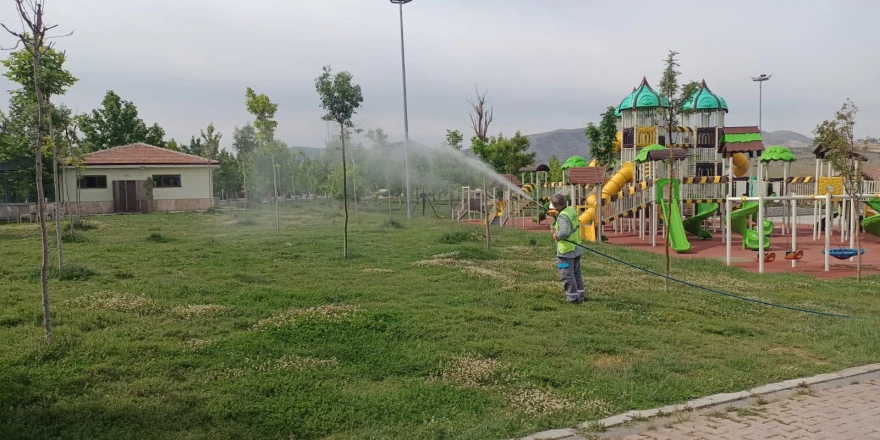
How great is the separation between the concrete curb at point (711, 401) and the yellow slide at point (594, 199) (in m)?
18.6

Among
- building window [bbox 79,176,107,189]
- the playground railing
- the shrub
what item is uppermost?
building window [bbox 79,176,107,189]

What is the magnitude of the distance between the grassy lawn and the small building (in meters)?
25.1

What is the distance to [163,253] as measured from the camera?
15.9 meters

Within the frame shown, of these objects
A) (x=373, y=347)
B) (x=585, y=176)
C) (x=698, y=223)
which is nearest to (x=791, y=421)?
(x=373, y=347)

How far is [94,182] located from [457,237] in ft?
89.4

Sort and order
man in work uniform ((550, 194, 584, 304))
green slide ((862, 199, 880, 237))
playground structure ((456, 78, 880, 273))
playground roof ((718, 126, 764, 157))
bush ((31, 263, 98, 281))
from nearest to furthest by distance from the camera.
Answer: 1. man in work uniform ((550, 194, 584, 304))
2. bush ((31, 263, 98, 281))
3. playground structure ((456, 78, 880, 273))
4. green slide ((862, 199, 880, 237))
5. playground roof ((718, 126, 764, 157))

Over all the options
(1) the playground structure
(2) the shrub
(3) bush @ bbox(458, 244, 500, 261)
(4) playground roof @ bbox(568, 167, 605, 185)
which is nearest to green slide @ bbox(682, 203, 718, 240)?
(1) the playground structure

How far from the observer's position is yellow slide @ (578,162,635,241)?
26.5 metres

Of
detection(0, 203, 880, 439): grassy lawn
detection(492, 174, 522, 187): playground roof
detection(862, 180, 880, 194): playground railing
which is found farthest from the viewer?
detection(862, 180, 880, 194): playground railing

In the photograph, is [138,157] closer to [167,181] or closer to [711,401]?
[167,181]

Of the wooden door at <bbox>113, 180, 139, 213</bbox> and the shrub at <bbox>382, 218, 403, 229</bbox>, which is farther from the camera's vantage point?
the wooden door at <bbox>113, 180, 139, 213</bbox>

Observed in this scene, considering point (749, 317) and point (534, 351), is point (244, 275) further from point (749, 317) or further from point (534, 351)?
point (749, 317)

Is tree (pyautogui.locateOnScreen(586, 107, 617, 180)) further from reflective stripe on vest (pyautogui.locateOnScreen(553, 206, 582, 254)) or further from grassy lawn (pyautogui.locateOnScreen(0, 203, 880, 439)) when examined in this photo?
reflective stripe on vest (pyautogui.locateOnScreen(553, 206, 582, 254))

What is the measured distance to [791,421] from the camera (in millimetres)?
6086
